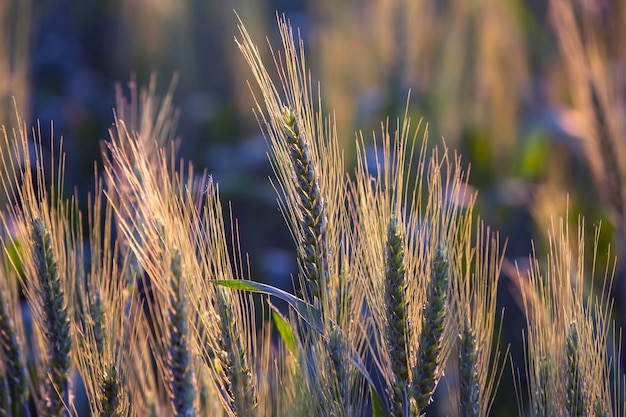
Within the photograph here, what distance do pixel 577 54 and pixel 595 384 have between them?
1.41 metres

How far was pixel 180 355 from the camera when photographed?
36.1 inches

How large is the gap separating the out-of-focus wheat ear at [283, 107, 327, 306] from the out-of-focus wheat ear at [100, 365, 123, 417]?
0.99ft

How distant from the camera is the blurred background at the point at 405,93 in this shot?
8.11ft

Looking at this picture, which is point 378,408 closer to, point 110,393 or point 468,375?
point 468,375

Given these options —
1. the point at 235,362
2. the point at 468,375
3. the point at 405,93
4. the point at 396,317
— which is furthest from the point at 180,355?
the point at 405,93

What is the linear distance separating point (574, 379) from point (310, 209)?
0.45m

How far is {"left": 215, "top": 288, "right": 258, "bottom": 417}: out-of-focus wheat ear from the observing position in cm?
96

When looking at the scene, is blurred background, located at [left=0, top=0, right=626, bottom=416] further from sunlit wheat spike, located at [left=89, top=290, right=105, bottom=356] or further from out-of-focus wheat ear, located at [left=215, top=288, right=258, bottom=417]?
out-of-focus wheat ear, located at [left=215, top=288, right=258, bottom=417]

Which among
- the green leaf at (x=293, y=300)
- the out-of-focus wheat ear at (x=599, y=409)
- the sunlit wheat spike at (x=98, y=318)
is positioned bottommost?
the out-of-focus wheat ear at (x=599, y=409)

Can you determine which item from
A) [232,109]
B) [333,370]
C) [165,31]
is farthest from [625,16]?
[333,370]

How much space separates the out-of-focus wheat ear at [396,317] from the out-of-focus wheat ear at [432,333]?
0.02 metres

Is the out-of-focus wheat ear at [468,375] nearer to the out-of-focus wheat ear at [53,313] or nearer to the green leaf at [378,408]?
the green leaf at [378,408]

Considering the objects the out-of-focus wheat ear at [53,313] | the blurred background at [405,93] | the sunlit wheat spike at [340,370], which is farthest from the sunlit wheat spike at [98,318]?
the blurred background at [405,93]

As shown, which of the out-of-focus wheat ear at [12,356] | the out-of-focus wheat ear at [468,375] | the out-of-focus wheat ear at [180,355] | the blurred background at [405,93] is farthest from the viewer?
the blurred background at [405,93]
